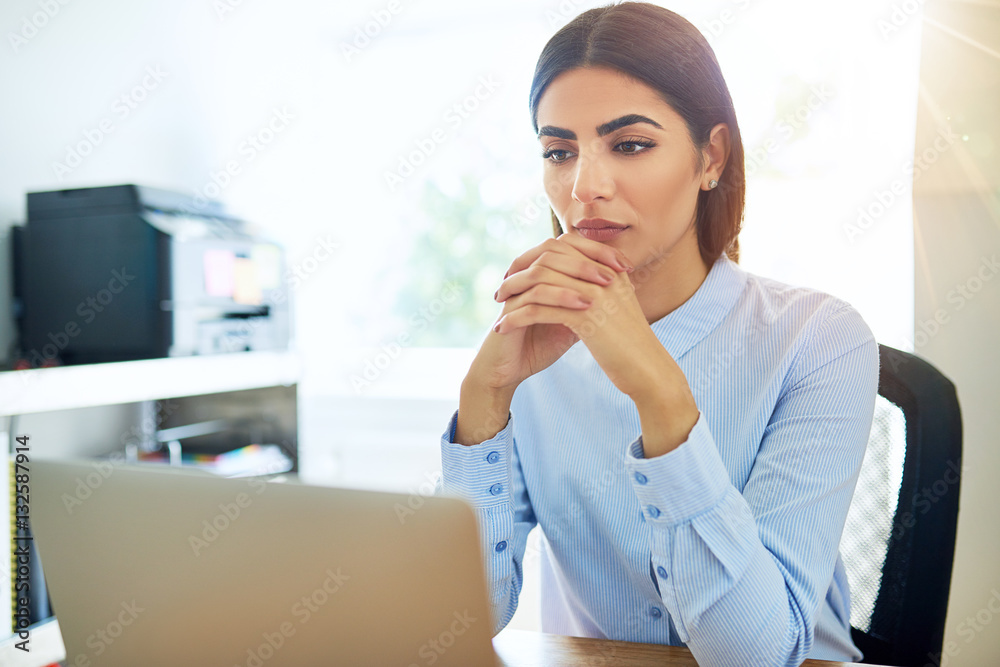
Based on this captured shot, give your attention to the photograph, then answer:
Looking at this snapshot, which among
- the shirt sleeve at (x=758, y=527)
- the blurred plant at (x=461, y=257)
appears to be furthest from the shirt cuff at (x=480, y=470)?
the blurred plant at (x=461, y=257)

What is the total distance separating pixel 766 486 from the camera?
34.3 inches

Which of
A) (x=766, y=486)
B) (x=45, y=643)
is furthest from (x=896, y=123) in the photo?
(x=45, y=643)

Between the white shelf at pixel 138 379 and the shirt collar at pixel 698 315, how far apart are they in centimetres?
118

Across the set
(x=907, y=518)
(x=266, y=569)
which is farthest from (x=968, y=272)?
(x=266, y=569)

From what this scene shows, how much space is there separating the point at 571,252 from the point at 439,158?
Answer: 6.43ft

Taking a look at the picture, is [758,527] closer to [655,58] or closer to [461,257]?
[655,58]

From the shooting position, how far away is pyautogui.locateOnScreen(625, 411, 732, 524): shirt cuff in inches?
29.9

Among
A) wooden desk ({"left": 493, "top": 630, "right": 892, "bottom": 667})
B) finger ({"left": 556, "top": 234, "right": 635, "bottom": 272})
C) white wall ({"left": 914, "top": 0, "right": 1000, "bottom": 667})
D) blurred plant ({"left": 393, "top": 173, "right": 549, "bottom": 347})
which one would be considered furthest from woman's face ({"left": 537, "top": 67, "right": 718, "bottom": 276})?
blurred plant ({"left": 393, "top": 173, "right": 549, "bottom": 347})

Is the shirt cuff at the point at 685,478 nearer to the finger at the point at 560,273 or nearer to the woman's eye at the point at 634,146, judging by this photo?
the finger at the point at 560,273

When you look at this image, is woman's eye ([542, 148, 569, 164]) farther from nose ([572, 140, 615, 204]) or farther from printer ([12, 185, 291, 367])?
printer ([12, 185, 291, 367])

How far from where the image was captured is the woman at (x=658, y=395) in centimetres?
78

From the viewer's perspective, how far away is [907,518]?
2.95 ft

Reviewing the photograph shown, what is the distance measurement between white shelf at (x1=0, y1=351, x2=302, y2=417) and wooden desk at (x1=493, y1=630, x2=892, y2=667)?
3.54 ft

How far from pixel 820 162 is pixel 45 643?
2.36 meters
